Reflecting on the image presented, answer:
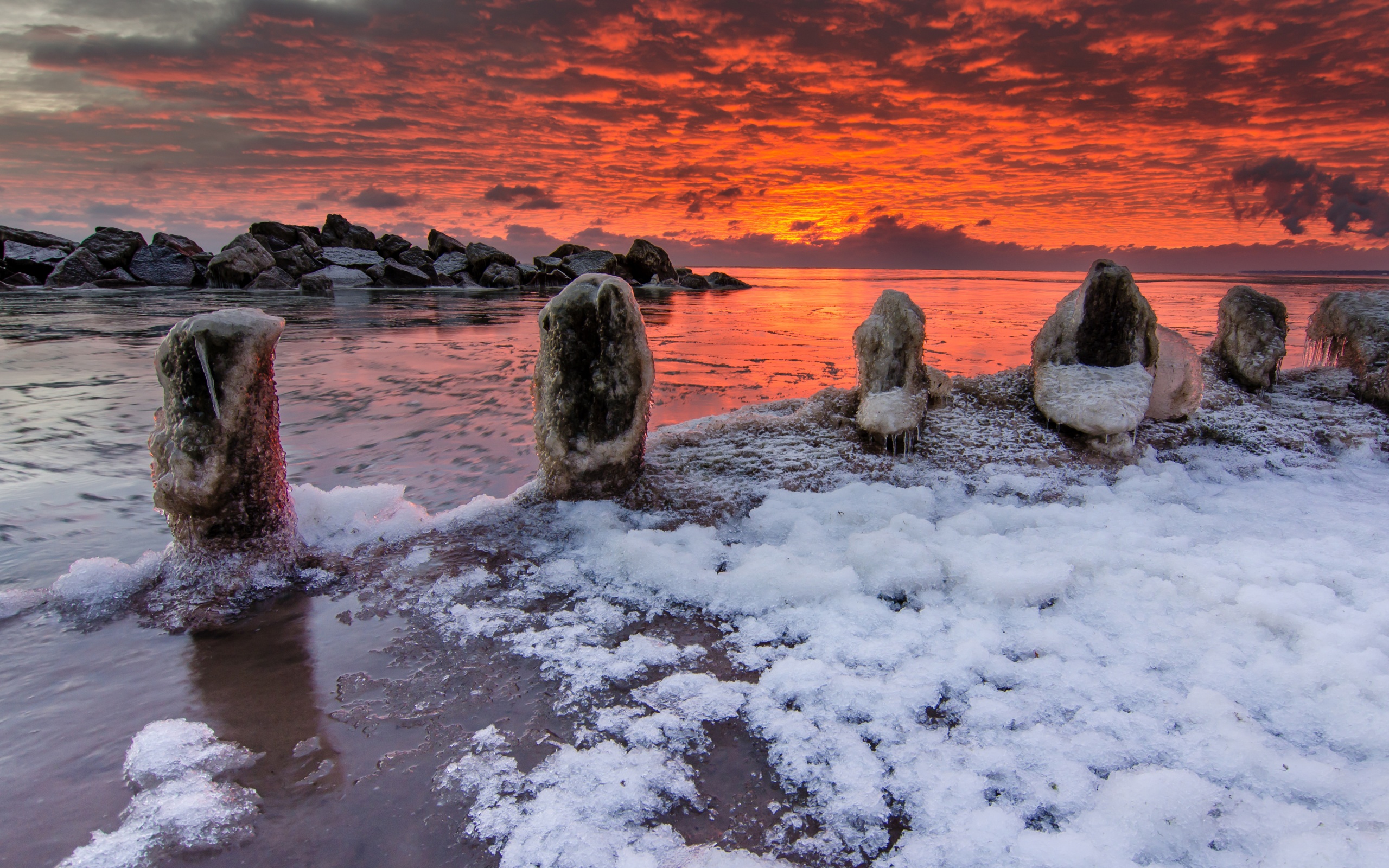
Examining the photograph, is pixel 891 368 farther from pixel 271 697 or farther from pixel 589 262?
pixel 589 262

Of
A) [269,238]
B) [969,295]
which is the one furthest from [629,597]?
[269,238]

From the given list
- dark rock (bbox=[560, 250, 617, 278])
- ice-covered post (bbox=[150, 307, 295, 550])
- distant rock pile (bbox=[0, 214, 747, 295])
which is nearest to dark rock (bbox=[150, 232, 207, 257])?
distant rock pile (bbox=[0, 214, 747, 295])

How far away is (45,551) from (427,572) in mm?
1654

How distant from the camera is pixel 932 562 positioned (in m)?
2.37

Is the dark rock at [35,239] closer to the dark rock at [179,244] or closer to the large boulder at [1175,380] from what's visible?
the dark rock at [179,244]

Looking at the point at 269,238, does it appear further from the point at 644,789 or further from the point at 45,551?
the point at 644,789

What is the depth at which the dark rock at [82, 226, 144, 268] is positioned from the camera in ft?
Answer: 76.5

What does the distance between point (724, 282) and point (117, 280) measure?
24.1 m

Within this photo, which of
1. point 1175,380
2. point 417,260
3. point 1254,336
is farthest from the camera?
point 417,260

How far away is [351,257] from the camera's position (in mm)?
28469

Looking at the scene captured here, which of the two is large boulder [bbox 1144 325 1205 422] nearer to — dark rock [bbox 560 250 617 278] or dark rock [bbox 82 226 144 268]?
dark rock [bbox 560 250 617 278]

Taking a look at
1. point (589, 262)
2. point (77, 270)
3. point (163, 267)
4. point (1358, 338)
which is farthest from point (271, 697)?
point (589, 262)

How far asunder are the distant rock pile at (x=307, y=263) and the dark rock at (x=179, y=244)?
71 mm

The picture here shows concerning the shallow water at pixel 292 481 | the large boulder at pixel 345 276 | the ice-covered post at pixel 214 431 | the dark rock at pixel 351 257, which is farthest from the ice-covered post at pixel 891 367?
the dark rock at pixel 351 257
